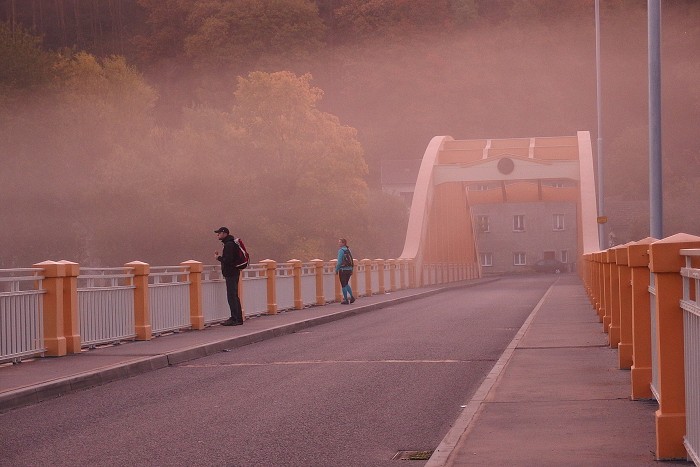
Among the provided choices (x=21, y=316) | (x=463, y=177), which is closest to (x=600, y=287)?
(x=21, y=316)

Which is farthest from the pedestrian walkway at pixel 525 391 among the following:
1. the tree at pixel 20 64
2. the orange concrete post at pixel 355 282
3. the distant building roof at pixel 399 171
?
the distant building roof at pixel 399 171

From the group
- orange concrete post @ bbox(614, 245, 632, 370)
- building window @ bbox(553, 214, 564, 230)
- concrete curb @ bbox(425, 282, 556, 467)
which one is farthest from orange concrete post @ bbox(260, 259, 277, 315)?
building window @ bbox(553, 214, 564, 230)

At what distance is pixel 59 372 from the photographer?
43.5ft

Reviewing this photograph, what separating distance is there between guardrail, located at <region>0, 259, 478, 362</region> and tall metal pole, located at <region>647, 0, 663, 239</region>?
844 centimetres

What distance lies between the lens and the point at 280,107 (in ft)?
201

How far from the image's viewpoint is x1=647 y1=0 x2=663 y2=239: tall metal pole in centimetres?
1879

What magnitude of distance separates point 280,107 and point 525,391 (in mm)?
51256

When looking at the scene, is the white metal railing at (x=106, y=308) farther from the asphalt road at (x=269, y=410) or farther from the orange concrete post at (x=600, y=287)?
the orange concrete post at (x=600, y=287)

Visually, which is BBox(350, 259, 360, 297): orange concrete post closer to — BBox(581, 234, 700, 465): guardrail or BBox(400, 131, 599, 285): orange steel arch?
BBox(400, 131, 599, 285): orange steel arch

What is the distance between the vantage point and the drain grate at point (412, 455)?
25.9 feet

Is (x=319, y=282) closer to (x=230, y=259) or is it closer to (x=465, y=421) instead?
(x=230, y=259)

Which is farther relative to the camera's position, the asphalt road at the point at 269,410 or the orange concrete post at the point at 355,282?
the orange concrete post at the point at 355,282

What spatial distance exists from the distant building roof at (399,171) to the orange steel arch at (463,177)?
4502 centimetres

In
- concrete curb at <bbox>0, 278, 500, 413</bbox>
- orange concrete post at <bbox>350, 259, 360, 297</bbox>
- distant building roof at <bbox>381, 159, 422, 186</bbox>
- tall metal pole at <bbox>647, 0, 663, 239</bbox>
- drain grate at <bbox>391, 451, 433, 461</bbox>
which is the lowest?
drain grate at <bbox>391, 451, 433, 461</bbox>
